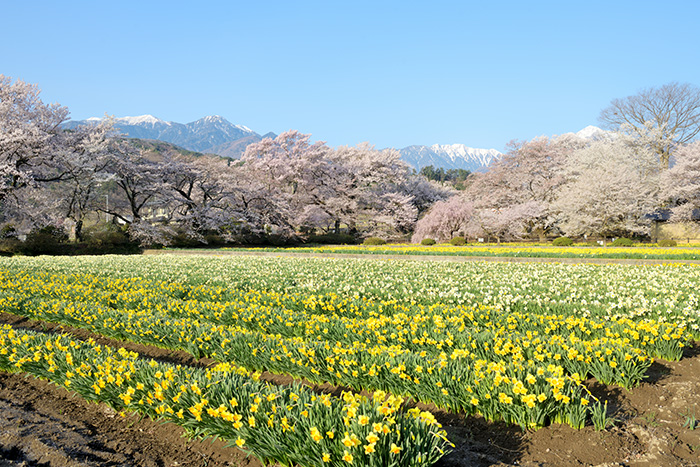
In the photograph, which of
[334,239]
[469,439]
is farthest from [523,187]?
[469,439]

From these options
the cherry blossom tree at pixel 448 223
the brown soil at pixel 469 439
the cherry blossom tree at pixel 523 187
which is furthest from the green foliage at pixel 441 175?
the brown soil at pixel 469 439

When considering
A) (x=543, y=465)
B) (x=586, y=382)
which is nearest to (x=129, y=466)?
(x=543, y=465)

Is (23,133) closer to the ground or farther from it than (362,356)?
farther from it

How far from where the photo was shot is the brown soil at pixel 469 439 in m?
3.29

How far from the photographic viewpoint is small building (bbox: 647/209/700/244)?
3353 cm

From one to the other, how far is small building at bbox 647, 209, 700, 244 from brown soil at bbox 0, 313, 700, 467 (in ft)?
118

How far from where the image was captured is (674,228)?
1384 inches

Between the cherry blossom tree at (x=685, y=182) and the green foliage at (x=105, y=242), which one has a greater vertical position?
the cherry blossom tree at (x=685, y=182)

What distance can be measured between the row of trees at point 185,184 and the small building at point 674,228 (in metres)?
21.4

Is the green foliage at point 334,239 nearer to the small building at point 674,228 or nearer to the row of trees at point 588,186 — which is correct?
the row of trees at point 588,186

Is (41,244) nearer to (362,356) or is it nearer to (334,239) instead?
(334,239)

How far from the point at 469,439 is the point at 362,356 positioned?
55.7 inches

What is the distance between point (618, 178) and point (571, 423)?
32971 millimetres

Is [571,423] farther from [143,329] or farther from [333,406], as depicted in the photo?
[143,329]
